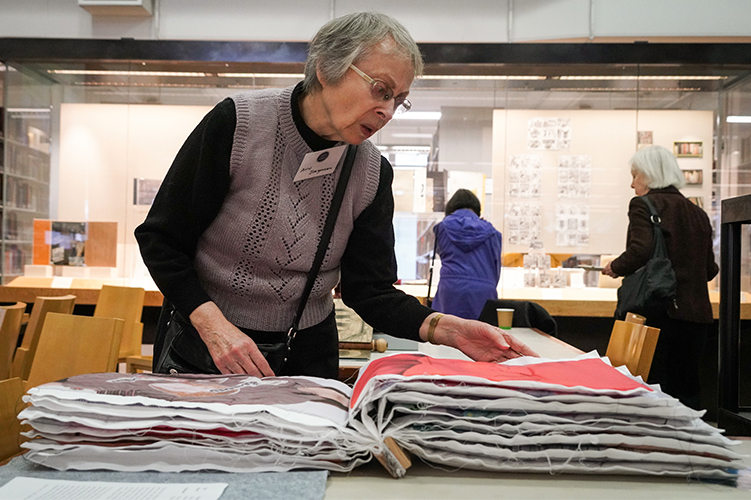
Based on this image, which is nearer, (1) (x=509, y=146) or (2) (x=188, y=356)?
(2) (x=188, y=356)

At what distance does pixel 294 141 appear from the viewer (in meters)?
1.24

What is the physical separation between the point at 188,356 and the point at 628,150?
511 cm

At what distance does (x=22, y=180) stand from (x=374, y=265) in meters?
5.43

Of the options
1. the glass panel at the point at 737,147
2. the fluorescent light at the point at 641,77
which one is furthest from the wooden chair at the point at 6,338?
the glass panel at the point at 737,147

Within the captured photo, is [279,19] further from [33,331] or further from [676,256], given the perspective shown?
[676,256]

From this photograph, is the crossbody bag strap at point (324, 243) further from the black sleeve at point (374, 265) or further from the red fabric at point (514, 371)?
the red fabric at point (514, 371)

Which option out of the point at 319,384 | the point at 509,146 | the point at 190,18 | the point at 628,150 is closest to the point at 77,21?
the point at 190,18

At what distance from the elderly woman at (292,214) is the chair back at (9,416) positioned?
0.85 ft

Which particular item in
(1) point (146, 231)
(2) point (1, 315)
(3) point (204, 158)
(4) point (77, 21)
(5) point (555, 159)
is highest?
(4) point (77, 21)

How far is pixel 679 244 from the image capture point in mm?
3307

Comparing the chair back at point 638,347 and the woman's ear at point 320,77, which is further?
the chair back at point 638,347

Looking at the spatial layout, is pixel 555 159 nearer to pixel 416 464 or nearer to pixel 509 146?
pixel 509 146

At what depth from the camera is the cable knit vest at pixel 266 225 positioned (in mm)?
1197

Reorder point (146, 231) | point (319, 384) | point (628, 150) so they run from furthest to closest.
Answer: point (628, 150) → point (146, 231) → point (319, 384)
